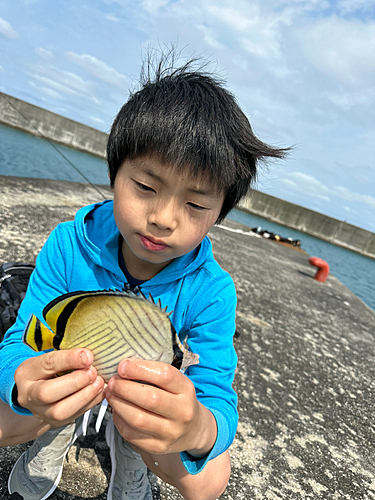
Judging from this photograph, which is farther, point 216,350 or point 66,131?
point 66,131

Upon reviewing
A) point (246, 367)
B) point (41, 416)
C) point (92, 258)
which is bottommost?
point (246, 367)

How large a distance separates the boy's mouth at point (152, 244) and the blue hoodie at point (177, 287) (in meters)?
0.21

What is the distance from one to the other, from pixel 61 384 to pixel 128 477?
58cm

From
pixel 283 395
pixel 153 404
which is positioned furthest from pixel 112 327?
pixel 283 395

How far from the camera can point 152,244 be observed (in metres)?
1.08

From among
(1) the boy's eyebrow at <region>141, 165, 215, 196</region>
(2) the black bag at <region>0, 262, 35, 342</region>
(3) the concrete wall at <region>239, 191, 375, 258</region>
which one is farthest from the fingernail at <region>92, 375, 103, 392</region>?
(3) the concrete wall at <region>239, 191, 375, 258</region>

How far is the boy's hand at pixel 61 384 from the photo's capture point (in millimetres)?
800

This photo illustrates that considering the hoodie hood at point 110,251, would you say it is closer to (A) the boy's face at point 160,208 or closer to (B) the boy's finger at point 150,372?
(A) the boy's face at point 160,208

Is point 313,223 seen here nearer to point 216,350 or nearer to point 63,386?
point 216,350

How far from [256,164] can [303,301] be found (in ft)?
10.3

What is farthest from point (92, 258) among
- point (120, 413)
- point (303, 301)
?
point (303, 301)

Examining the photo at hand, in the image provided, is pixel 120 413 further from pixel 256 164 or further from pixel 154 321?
pixel 256 164

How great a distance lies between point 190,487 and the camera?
3.60 ft

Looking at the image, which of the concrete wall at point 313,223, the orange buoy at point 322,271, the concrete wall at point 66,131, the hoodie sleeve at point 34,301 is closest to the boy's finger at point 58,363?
the hoodie sleeve at point 34,301
